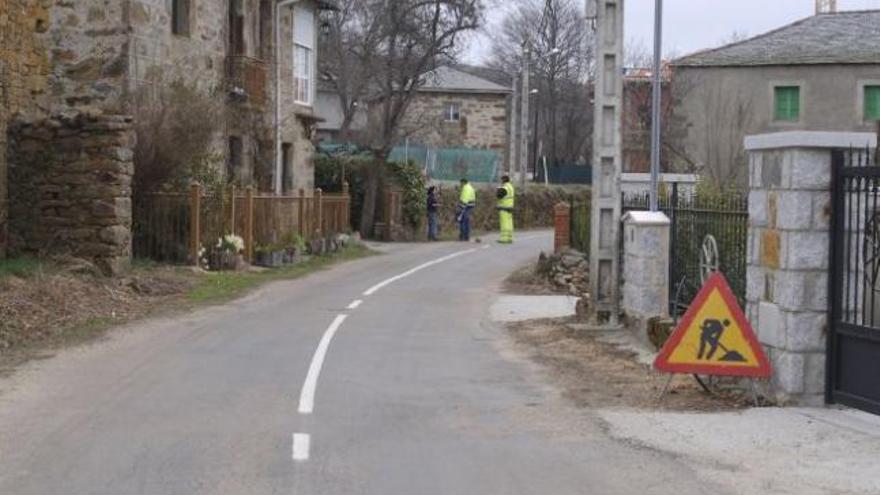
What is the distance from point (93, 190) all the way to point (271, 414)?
34.8ft

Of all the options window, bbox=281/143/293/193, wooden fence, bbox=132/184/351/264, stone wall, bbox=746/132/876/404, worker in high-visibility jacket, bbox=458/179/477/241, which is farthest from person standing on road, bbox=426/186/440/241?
stone wall, bbox=746/132/876/404

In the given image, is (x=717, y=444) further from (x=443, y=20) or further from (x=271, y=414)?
(x=443, y=20)

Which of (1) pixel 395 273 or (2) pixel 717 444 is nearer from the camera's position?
(2) pixel 717 444

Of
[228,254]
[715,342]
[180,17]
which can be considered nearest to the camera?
[715,342]

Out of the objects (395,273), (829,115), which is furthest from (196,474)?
(829,115)

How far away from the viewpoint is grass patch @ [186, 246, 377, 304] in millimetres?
18094

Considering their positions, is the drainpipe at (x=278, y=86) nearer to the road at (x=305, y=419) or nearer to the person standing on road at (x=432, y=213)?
the person standing on road at (x=432, y=213)

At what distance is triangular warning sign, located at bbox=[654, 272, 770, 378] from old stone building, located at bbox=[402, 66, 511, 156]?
161 ft

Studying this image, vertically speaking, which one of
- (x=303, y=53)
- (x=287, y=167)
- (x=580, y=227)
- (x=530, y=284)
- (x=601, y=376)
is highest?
(x=303, y=53)

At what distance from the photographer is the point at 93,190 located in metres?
18.2

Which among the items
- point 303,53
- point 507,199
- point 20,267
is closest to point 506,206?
point 507,199

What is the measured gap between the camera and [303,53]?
32500 millimetres

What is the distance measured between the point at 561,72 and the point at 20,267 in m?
54.3

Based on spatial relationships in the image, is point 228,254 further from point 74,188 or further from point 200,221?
point 74,188
